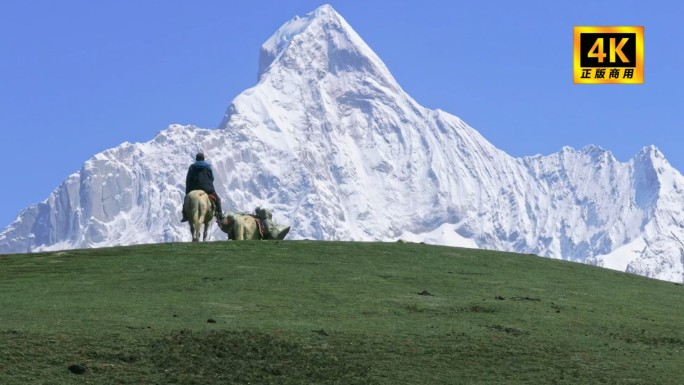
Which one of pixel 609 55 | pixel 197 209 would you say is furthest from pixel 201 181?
pixel 609 55

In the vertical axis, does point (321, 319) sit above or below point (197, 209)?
below

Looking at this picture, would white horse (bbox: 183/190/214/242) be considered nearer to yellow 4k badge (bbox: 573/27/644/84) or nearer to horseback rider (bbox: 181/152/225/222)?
horseback rider (bbox: 181/152/225/222)

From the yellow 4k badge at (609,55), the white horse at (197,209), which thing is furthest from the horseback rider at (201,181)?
the yellow 4k badge at (609,55)

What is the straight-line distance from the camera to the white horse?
50.5m

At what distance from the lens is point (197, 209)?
166 feet

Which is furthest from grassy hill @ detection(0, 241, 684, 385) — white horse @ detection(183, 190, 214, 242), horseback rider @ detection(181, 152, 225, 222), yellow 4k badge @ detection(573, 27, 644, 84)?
yellow 4k badge @ detection(573, 27, 644, 84)

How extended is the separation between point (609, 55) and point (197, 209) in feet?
69.0

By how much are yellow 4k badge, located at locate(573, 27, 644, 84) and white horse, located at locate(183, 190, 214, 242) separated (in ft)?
55.8

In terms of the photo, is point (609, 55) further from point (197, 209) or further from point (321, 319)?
point (321, 319)

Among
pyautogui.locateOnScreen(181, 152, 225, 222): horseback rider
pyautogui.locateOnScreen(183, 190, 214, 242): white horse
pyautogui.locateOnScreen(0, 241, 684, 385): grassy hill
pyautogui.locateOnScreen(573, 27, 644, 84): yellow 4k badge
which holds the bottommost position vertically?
pyautogui.locateOnScreen(0, 241, 684, 385): grassy hill

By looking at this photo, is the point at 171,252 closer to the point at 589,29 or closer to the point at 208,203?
the point at 208,203

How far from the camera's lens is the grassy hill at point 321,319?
26859mm

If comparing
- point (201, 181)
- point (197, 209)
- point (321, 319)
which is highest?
point (201, 181)

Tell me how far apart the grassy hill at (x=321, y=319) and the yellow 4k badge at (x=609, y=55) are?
14.8m
